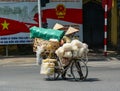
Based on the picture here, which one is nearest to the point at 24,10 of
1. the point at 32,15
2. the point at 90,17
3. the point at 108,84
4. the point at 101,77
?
the point at 32,15

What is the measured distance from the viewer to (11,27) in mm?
22750

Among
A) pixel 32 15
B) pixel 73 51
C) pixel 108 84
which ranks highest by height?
pixel 32 15

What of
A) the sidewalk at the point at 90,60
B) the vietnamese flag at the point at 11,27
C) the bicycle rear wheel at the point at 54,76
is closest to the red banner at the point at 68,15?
the vietnamese flag at the point at 11,27

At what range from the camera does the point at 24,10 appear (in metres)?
22.7

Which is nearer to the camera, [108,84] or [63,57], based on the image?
[108,84]

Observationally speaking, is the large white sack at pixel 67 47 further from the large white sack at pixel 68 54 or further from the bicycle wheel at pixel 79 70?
the bicycle wheel at pixel 79 70

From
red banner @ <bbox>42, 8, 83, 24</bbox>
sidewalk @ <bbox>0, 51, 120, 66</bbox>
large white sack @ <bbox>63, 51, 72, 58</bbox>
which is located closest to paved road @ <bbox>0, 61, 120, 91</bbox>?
large white sack @ <bbox>63, 51, 72, 58</bbox>

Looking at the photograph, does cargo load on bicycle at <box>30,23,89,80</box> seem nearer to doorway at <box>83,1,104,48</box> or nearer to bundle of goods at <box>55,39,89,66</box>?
bundle of goods at <box>55,39,89,66</box>

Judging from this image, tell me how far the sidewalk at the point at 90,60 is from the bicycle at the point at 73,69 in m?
5.49

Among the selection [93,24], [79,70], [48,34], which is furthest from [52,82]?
[93,24]

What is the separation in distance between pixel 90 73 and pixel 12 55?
8.03 meters

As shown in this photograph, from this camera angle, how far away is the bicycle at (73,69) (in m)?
13.7

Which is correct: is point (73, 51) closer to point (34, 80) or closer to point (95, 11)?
point (34, 80)

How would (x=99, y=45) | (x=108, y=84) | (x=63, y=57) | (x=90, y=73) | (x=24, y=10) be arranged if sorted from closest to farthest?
(x=108, y=84) < (x=63, y=57) < (x=90, y=73) < (x=24, y=10) < (x=99, y=45)
